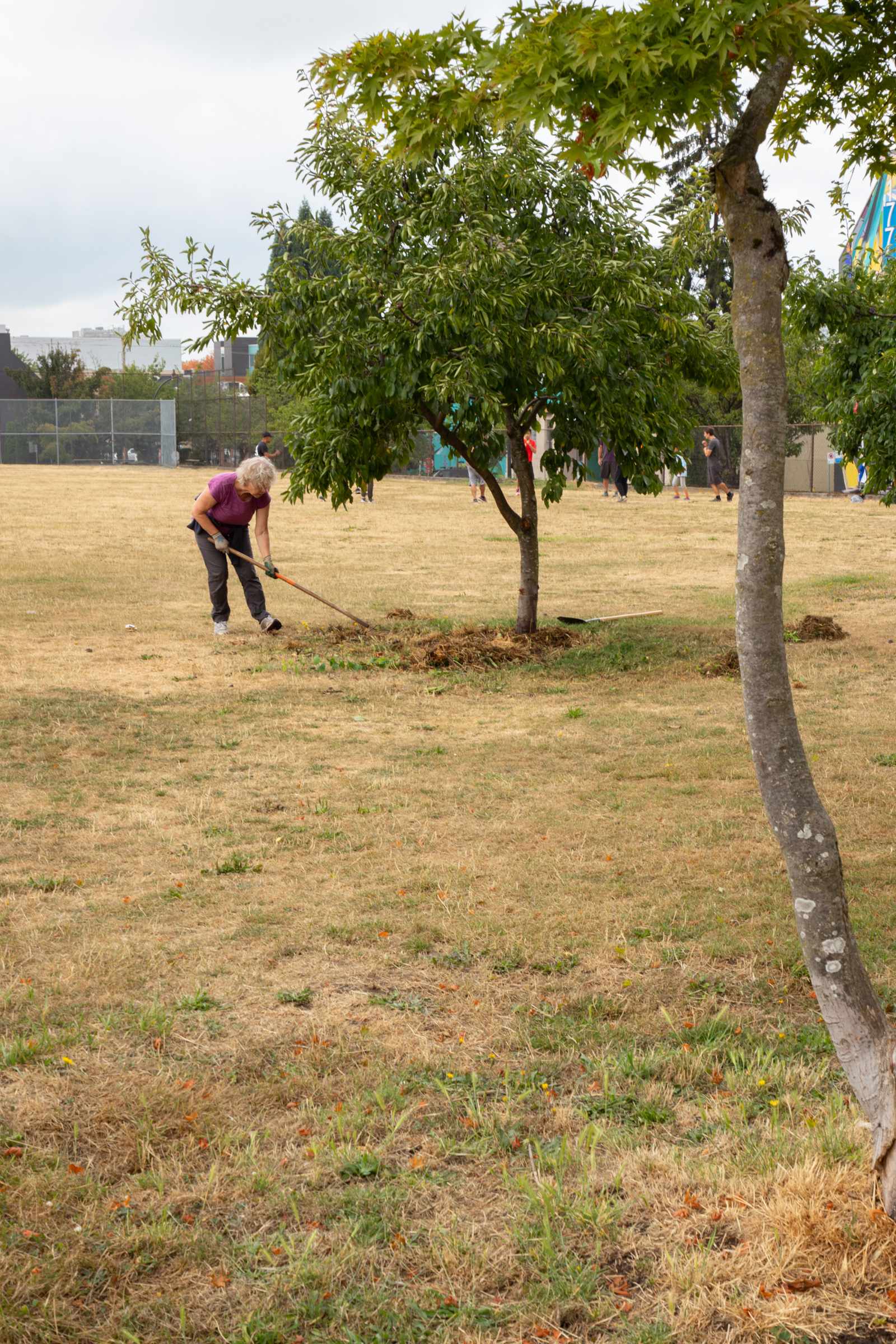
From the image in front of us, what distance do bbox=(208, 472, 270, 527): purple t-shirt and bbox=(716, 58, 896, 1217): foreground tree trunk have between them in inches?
349

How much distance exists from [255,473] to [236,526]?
75 cm

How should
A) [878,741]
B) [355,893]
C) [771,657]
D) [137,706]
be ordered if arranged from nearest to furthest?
[771,657] < [355,893] < [878,741] < [137,706]

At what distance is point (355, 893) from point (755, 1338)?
120 inches

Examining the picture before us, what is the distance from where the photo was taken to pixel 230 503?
1202 centimetres

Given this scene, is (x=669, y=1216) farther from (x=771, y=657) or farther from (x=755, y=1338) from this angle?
(x=771, y=657)

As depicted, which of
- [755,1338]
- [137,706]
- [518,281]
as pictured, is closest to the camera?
[755,1338]

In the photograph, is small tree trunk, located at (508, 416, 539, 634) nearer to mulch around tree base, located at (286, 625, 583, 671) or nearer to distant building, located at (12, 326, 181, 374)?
mulch around tree base, located at (286, 625, 583, 671)

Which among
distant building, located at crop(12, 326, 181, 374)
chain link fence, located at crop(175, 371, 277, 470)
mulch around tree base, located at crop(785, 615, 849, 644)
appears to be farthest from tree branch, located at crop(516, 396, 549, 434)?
distant building, located at crop(12, 326, 181, 374)

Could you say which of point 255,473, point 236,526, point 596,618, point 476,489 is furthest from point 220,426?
point 255,473

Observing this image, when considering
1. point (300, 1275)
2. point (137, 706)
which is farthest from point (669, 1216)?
point (137, 706)

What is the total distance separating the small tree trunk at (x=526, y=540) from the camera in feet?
39.7

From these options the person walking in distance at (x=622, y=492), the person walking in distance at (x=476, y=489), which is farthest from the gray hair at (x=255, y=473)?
the person walking in distance at (x=476, y=489)

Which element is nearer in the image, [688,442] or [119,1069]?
[119,1069]

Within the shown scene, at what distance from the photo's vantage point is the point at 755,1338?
2756 millimetres
